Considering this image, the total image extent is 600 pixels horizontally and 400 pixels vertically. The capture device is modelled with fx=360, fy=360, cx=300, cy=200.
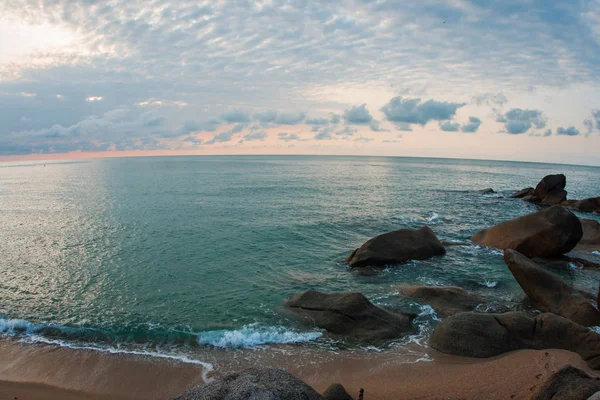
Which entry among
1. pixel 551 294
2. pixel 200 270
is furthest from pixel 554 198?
pixel 200 270

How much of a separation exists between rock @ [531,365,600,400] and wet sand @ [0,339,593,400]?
1.54 meters

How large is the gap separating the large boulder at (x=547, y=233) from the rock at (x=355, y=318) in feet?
44.4

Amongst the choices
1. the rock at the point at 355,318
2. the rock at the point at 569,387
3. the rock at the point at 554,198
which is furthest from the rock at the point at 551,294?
the rock at the point at 554,198

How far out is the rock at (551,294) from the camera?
49.8ft

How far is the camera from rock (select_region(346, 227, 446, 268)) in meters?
23.6

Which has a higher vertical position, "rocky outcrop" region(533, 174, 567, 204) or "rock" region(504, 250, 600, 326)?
"rocky outcrop" region(533, 174, 567, 204)

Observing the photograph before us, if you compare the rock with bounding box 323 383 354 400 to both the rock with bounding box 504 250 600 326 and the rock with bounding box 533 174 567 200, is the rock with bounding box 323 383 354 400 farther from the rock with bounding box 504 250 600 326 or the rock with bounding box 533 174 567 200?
the rock with bounding box 533 174 567 200

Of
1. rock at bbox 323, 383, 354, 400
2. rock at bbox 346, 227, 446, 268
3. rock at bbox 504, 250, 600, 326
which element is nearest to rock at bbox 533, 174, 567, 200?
rock at bbox 346, 227, 446, 268

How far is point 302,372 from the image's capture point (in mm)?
12789

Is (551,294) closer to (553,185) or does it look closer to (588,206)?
(588,206)

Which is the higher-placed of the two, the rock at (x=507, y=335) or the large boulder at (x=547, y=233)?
the large boulder at (x=547, y=233)

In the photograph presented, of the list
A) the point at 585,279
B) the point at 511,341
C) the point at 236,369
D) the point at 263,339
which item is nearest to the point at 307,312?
the point at 263,339

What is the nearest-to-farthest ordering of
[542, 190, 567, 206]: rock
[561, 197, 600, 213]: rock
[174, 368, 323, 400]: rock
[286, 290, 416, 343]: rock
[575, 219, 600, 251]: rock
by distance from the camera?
[174, 368, 323, 400]: rock
[286, 290, 416, 343]: rock
[575, 219, 600, 251]: rock
[561, 197, 600, 213]: rock
[542, 190, 567, 206]: rock

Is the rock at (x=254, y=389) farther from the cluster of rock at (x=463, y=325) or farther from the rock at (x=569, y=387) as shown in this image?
the rock at (x=569, y=387)
